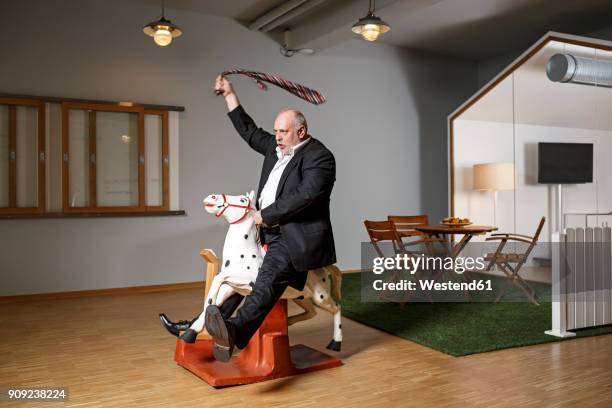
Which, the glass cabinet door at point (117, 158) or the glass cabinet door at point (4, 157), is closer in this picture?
the glass cabinet door at point (4, 157)

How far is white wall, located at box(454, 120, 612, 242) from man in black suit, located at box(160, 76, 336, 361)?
14.3 ft

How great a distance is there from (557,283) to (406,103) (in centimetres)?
557

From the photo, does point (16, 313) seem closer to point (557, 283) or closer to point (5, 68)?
point (5, 68)

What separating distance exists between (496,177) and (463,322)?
3.07 meters

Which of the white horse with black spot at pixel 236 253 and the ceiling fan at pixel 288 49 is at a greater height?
the ceiling fan at pixel 288 49


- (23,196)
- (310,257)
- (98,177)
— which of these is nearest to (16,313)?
(23,196)

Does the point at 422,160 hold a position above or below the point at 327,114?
below

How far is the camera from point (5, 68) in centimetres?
668

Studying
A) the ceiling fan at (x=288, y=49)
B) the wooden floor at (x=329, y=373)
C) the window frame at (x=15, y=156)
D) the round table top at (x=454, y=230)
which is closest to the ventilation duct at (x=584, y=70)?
the round table top at (x=454, y=230)

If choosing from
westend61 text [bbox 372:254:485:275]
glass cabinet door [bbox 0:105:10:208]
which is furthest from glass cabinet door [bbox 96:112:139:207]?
westend61 text [bbox 372:254:485:275]

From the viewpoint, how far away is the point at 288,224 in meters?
3.71

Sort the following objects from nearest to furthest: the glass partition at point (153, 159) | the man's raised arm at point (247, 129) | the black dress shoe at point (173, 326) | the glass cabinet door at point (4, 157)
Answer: the black dress shoe at point (173, 326), the man's raised arm at point (247, 129), the glass cabinet door at point (4, 157), the glass partition at point (153, 159)

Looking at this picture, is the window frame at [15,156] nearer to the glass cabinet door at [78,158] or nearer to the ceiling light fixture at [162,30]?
the glass cabinet door at [78,158]

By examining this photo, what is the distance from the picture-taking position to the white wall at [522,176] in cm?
677
